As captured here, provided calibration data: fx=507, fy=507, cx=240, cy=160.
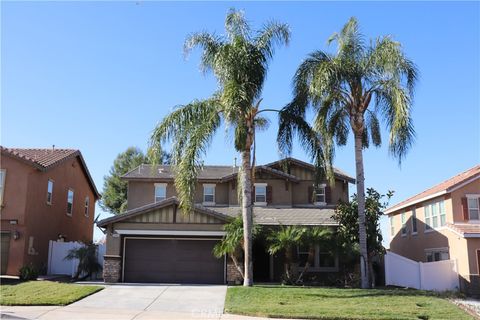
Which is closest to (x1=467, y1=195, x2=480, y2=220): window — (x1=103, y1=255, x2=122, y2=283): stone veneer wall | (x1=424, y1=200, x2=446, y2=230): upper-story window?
(x1=424, y1=200, x2=446, y2=230): upper-story window

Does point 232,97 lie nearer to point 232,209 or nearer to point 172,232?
point 172,232

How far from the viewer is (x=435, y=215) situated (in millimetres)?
27531

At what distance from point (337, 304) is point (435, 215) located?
13.8 metres

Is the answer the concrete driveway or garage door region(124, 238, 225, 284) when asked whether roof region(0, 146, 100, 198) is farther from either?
the concrete driveway

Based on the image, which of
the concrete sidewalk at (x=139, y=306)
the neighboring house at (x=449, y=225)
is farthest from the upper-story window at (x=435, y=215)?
the concrete sidewalk at (x=139, y=306)

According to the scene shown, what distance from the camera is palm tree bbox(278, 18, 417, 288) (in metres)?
20.5

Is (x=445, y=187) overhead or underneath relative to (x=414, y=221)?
overhead

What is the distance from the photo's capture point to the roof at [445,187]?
2566 cm

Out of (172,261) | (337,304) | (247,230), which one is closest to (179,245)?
(172,261)

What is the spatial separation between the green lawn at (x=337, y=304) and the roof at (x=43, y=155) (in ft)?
41.4

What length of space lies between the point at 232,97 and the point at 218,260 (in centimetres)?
869

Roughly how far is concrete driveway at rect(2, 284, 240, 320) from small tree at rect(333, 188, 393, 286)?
242 inches

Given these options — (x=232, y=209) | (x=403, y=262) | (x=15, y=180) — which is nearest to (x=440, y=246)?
(x=403, y=262)

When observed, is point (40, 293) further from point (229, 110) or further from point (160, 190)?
point (160, 190)
